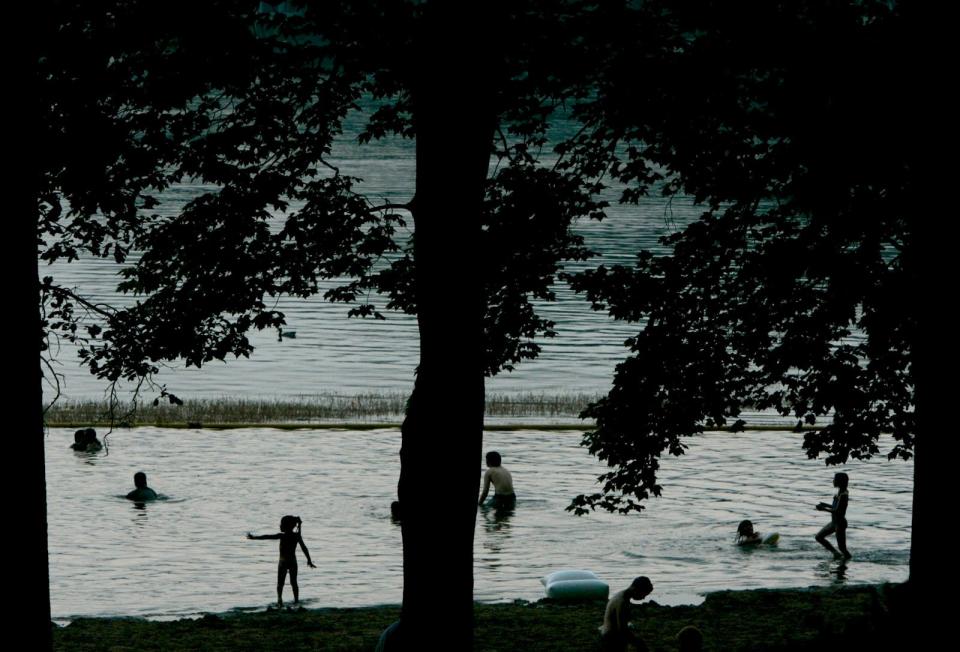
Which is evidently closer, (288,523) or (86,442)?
(288,523)

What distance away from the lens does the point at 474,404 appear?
11.4 meters

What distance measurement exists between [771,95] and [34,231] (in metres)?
9.63

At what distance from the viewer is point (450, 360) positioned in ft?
37.1

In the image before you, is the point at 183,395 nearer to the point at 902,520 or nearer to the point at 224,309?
the point at 902,520

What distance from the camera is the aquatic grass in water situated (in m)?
41.1

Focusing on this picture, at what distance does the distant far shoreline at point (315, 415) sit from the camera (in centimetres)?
4003

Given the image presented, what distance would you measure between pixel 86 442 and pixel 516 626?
64.1 feet

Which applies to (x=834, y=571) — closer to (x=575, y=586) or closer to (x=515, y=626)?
(x=575, y=586)

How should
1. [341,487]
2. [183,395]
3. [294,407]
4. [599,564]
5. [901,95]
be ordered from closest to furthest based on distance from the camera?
[901,95]
[599,564]
[341,487]
[294,407]
[183,395]

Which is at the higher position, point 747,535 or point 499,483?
point 499,483

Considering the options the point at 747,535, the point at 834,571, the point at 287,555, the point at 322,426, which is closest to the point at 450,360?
the point at 287,555

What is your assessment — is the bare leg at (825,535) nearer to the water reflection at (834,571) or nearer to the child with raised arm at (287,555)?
the water reflection at (834,571)

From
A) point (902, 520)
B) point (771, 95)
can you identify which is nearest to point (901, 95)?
point (771, 95)

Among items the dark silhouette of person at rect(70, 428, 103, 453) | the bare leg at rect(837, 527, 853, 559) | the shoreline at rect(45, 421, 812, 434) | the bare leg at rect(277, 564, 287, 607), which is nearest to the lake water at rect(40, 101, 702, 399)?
the shoreline at rect(45, 421, 812, 434)
